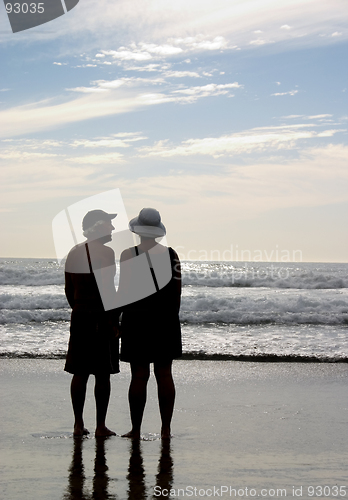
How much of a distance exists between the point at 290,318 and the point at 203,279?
50.0ft

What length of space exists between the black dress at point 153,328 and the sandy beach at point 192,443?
0.59 meters

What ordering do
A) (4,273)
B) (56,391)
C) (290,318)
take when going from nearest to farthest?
1. (56,391)
2. (290,318)
3. (4,273)

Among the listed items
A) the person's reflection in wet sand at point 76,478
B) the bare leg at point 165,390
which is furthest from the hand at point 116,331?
the person's reflection in wet sand at point 76,478

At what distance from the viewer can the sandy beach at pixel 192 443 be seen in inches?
106

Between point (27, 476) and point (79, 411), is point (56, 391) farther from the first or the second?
point (27, 476)

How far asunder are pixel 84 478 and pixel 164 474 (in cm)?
43

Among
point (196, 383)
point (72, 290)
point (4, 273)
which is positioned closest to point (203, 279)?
point (4, 273)

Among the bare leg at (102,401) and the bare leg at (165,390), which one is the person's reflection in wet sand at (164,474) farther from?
the bare leg at (102,401)

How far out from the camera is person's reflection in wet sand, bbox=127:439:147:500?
257 cm

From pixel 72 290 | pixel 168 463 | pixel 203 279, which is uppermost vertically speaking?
pixel 72 290

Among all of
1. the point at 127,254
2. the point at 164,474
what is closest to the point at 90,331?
the point at 127,254

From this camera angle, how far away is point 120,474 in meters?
2.86

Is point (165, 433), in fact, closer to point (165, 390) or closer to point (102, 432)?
point (165, 390)

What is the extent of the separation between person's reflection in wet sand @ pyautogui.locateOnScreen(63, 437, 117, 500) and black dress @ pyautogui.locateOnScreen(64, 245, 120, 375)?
519mm
